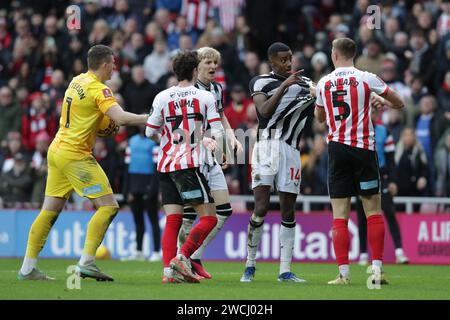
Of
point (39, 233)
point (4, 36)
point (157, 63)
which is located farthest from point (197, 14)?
point (39, 233)

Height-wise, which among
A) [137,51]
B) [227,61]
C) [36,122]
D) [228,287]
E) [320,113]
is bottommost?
[228,287]

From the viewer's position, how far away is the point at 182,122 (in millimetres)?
11953

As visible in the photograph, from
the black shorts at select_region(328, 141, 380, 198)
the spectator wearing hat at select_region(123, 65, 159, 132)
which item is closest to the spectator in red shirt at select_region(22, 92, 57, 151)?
the spectator wearing hat at select_region(123, 65, 159, 132)

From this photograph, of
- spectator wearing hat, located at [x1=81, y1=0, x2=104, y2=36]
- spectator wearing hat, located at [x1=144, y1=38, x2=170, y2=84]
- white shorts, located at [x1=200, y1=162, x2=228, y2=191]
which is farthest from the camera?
spectator wearing hat, located at [x1=81, y1=0, x2=104, y2=36]

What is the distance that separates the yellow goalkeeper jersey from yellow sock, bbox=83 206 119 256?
2.21 feet

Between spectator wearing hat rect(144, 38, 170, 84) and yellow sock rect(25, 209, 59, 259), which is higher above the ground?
spectator wearing hat rect(144, 38, 170, 84)

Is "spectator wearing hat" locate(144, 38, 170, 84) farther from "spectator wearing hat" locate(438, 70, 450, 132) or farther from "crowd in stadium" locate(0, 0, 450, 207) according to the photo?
"spectator wearing hat" locate(438, 70, 450, 132)

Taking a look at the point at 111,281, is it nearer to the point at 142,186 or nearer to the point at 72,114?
the point at 72,114

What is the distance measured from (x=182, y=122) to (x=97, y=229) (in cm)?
150

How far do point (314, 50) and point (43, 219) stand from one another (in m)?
11.3

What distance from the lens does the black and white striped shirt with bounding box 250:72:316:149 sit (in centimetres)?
1277

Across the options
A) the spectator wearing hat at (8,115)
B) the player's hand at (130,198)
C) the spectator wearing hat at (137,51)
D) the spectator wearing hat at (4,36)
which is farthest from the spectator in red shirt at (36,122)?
the player's hand at (130,198)

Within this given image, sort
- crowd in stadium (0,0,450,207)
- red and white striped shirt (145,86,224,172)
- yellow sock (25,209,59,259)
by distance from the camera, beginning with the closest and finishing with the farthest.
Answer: red and white striped shirt (145,86,224,172), yellow sock (25,209,59,259), crowd in stadium (0,0,450,207)

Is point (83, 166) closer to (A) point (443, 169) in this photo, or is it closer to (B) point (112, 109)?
(B) point (112, 109)
